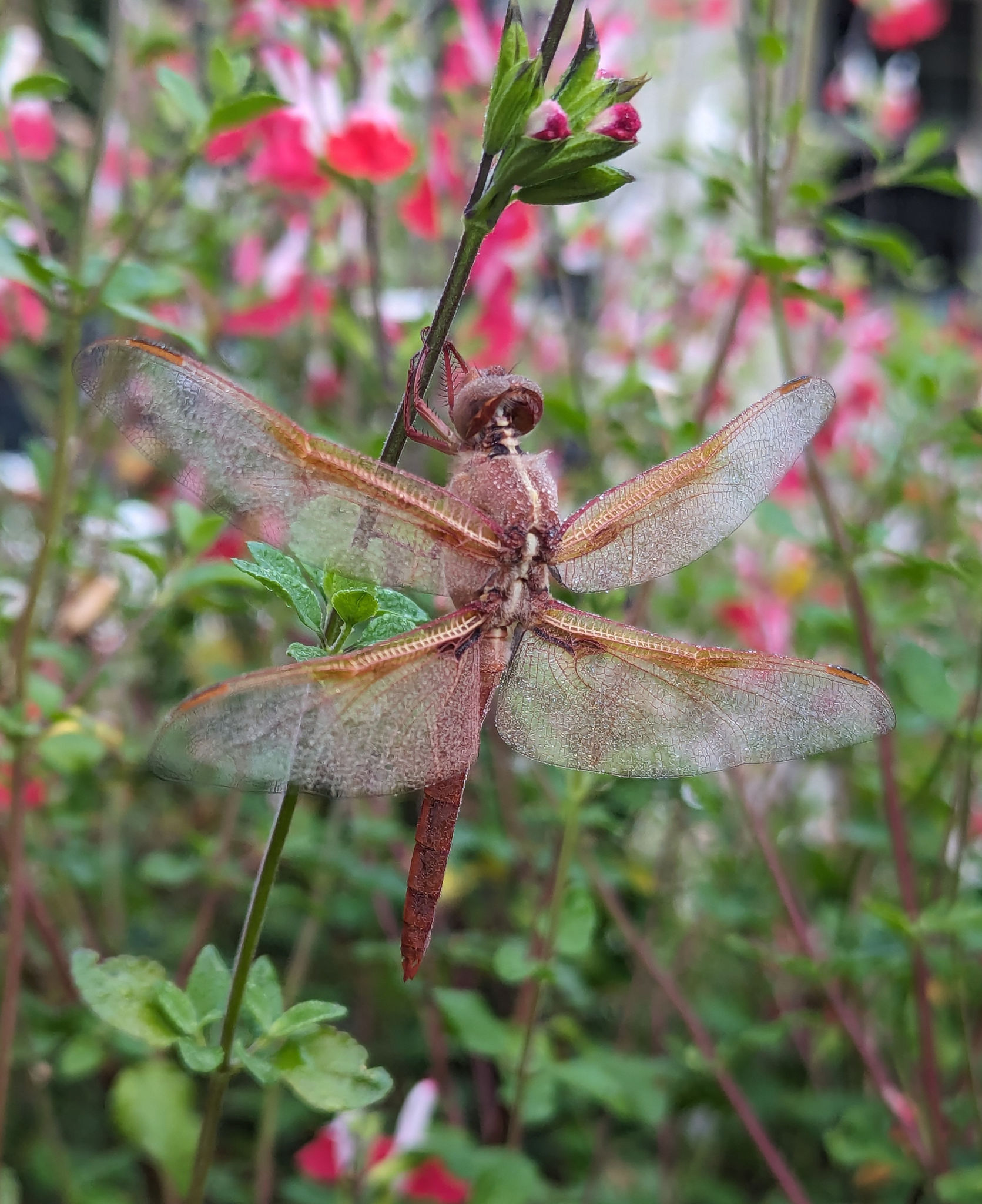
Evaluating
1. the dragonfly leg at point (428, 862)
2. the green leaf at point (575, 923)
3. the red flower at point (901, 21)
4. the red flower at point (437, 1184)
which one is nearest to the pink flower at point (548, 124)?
the dragonfly leg at point (428, 862)

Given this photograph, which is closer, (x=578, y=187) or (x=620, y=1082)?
(x=578, y=187)

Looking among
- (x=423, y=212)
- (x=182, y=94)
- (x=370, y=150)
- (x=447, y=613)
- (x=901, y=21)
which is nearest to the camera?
(x=447, y=613)

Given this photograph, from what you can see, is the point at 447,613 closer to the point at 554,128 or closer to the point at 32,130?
the point at 554,128

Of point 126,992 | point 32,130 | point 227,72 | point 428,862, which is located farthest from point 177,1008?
point 32,130

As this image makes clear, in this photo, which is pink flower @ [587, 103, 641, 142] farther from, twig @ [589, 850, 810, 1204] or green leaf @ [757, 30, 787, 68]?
twig @ [589, 850, 810, 1204]

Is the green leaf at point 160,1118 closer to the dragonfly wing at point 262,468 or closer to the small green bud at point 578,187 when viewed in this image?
the dragonfly wing at point 262,468

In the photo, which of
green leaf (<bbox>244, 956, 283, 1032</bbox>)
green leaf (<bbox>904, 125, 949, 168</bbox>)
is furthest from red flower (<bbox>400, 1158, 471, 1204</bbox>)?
green leaf (<bbox>904, 125, 949, 168</bbox>)
